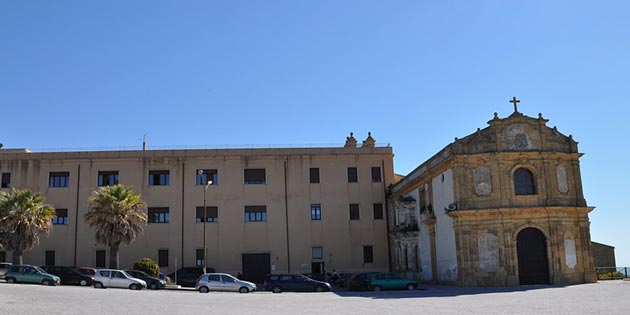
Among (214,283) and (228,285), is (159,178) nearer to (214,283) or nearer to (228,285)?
(214,283)

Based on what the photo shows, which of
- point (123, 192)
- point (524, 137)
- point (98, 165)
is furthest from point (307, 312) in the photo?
point (98, 165)

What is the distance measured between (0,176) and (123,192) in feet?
43.8

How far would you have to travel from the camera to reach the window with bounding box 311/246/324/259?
4834 cm

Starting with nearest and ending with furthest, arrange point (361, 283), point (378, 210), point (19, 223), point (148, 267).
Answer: point (361, 283), point (148, 267), point (19, 223), point (378, 210)

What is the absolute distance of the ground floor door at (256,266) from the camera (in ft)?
157

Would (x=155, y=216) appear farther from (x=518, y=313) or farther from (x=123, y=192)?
(x=518, y=313)

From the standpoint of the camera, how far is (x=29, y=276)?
1416 inches

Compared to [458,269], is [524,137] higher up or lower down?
higher up

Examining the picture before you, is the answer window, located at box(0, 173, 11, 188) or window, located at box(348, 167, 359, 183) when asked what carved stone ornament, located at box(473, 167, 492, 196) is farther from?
window, located at box(0, 173, 11, 188)

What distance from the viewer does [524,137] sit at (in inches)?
1439

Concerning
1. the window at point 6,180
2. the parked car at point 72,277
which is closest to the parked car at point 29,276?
the parked car at point 72,277

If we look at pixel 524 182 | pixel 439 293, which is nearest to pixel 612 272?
pixel 524 182

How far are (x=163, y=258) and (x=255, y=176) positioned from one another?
9270mm

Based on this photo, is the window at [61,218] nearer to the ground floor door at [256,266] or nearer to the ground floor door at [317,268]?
the ground floor door at [256,266]
